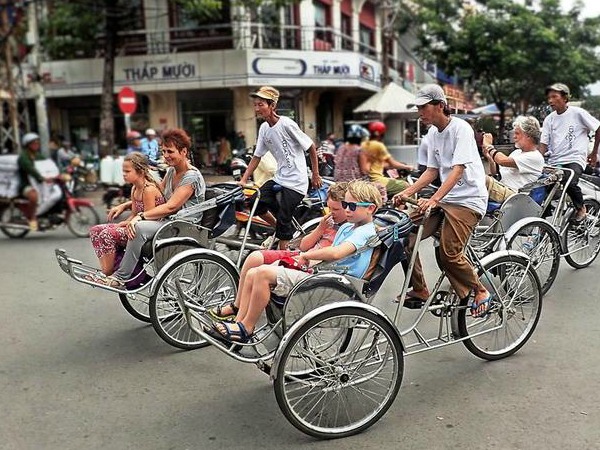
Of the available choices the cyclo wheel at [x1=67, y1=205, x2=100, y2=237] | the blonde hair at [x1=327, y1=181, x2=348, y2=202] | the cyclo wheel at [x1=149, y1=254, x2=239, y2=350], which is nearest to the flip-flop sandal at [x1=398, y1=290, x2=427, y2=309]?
the blonde hair at [x1=327, y1=181, x2=348, y2=202]

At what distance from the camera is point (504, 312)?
3.87 metres

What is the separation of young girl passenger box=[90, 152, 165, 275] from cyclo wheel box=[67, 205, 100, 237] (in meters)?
Result: 4.92

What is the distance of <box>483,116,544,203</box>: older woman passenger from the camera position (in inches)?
205

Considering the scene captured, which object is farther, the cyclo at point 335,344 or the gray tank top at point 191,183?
the gray tank top at point 191,183

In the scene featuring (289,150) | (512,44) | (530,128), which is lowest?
(289,150)

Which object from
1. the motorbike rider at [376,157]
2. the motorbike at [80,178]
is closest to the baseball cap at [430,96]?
the motorbike rider at [376,157]

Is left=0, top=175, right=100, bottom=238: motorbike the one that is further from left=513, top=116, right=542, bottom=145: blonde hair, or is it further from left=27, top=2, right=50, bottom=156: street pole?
left=27, top=2, right=50, bottom=156: street pole

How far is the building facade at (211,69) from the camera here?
60.1 feet

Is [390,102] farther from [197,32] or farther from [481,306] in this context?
[481,306]

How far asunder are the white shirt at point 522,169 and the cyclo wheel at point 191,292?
266cm

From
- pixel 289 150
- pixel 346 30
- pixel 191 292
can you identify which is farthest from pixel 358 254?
pixel 346 30

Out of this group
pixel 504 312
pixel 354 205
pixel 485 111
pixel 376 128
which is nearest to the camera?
pixel 354 205

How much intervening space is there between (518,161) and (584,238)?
1446mm

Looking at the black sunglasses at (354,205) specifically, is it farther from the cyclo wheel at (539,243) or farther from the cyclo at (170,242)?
the cyclo wheel at (539,243)
